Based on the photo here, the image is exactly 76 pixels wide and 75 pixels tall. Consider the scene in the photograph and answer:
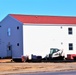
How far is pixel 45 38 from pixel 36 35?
159cm

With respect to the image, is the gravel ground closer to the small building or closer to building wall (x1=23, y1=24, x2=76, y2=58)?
building wall (x1=23, y1=24, x2=76, y2=58)

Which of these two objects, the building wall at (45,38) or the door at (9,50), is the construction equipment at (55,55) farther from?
the door at (9,50)

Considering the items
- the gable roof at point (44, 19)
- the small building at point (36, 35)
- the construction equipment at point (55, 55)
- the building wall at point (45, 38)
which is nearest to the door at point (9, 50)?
the small building at point (36, 35)

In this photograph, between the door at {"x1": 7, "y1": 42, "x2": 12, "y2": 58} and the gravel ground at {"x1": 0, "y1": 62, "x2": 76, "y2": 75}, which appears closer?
the gravel ground at {"x1": 0, "y1": 62, "x2": 76, "y2": 75}

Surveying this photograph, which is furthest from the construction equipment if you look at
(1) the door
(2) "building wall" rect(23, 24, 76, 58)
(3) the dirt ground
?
(3) the dirt ground

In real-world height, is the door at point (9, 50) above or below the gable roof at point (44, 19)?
below

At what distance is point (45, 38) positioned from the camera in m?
56.3

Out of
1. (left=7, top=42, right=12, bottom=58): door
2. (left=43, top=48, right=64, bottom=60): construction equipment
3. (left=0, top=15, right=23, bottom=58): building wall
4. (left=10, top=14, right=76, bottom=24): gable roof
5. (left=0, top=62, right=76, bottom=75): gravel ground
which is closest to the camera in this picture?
(left=0, top=62, right=76, bottom=75): gravel ground

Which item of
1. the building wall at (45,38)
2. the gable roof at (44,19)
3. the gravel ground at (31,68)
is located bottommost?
the gravel ground at (31,68)

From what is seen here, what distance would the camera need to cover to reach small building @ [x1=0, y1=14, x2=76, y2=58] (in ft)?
181

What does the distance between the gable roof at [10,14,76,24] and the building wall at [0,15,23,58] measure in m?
1.19

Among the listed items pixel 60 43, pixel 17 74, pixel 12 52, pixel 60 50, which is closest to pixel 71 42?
pixel 60 43

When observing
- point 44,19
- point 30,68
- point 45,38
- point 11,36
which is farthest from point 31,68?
point 44,19

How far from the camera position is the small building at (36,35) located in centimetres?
5519
